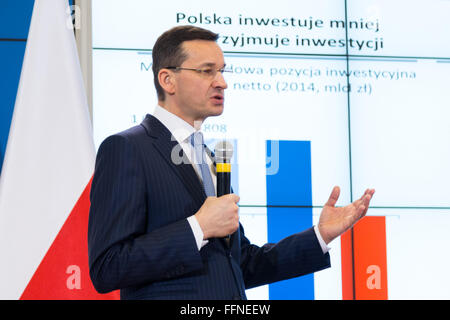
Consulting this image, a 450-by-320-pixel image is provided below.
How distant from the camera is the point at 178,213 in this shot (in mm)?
1840

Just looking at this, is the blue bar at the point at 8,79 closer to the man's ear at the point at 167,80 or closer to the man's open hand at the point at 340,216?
the man's ear at the point at 167,80

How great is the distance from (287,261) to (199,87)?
0.62 metres

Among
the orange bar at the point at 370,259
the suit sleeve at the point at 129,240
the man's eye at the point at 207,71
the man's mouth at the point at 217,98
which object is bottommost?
the orange bar at the point at 370,259

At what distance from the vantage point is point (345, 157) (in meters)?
3.68

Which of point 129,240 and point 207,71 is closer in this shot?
point 129,240

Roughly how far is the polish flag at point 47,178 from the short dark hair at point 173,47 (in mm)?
986

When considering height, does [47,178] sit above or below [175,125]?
below

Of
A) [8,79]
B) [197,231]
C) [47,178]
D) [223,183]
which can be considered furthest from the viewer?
[8,79]

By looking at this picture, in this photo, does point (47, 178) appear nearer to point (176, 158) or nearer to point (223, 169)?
point (176, 158)

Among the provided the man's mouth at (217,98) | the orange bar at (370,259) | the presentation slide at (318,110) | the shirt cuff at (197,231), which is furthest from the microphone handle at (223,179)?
the orange bar at (370,259)

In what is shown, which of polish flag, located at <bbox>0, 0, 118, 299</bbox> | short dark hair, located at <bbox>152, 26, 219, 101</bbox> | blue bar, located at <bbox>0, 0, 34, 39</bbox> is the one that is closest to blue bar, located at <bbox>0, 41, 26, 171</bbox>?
blue bar, located at <bbox>0, 0, 34, 39</bbox>

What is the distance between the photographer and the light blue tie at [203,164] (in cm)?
196

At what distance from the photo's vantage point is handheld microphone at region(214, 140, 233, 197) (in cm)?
186

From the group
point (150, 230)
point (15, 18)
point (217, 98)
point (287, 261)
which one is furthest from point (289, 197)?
point (150, 230)
